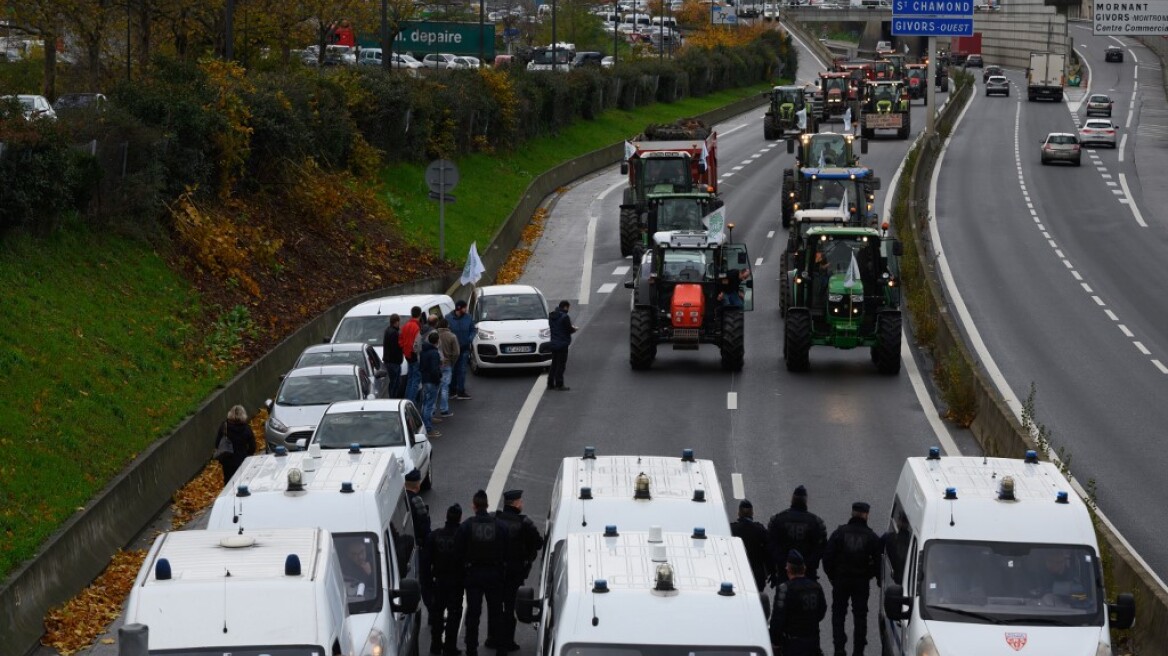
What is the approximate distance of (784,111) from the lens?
241 feet

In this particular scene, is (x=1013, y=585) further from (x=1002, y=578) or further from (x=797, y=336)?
(x=797, y=336)

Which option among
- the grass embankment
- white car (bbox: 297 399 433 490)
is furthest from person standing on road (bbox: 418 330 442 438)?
white car (bbox: 297 399 433 490)

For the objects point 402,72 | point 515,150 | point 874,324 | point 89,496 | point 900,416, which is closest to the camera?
point 89,496

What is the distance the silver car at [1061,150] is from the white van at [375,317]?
41.1 metres

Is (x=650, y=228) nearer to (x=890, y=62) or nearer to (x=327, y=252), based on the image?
(x=327, y=252)

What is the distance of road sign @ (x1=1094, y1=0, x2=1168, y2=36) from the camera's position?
130 feet

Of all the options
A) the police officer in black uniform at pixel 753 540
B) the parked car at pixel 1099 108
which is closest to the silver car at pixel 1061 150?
the parked car at pixel 1099 108

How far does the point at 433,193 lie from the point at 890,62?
6234 centimetres

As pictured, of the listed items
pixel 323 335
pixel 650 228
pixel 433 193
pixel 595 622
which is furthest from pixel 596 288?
pixel 595 622

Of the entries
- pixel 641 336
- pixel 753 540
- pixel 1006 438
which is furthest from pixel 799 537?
pixel 641 336

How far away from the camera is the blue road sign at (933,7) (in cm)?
5581

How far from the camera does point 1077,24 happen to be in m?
169

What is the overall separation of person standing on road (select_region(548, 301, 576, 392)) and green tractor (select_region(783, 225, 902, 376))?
4009 mm

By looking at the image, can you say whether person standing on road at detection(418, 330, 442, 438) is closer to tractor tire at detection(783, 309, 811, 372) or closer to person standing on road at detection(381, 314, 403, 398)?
person standing on road at detection(381, 314, 403, 398)
